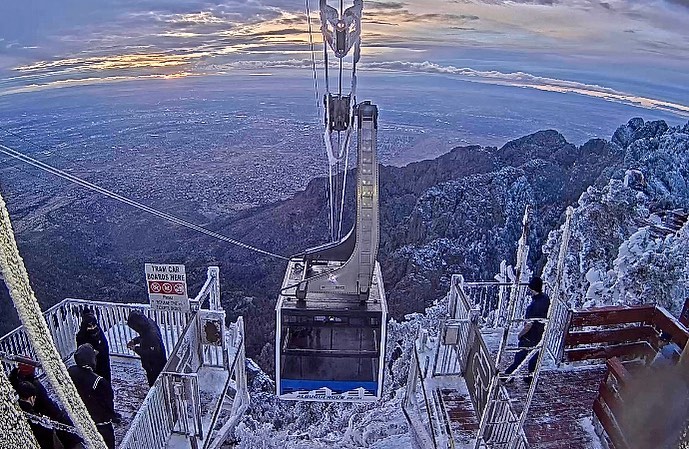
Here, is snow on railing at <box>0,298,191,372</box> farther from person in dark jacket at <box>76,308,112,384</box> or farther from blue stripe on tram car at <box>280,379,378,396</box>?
blue stripe on tram car at <box>280,379,378,396</box>

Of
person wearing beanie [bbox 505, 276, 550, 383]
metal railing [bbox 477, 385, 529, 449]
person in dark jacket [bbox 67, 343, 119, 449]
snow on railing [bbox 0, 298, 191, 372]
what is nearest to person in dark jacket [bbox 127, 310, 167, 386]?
snow on railing [bbox 0, 298, 191, 372]

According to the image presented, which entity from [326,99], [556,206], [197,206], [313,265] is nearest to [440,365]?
[313,265]

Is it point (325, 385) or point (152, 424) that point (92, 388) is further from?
point (325, 385)

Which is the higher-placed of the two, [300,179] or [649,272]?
[649,272]

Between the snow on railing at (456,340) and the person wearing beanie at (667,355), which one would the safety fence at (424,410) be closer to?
the snow on railing at (456,340)

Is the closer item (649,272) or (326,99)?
(326,99)

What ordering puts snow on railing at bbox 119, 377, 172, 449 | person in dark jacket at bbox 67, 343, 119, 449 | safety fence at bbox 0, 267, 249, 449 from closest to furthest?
snow on railing at bbox 119, 377, 172, 449 → person in dark jacket at bbox 67, 343, 119, 449 → safety fence at bbox 0, 267, 249, 449

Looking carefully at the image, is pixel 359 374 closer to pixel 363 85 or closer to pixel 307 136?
pixel 363 85
